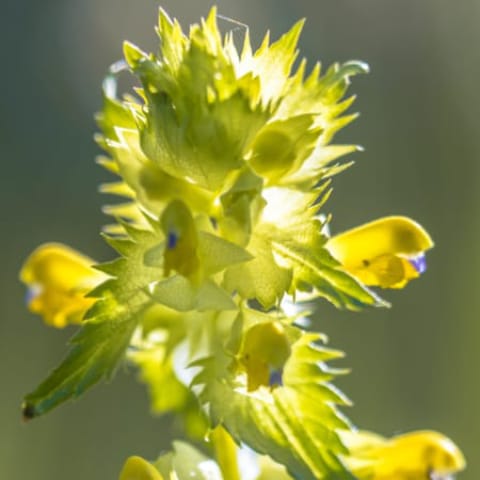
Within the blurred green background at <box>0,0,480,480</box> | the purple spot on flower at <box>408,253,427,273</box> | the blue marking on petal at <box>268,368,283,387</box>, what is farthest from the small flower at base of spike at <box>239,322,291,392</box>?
the blurred green background at <box>0,0,480,480</box>

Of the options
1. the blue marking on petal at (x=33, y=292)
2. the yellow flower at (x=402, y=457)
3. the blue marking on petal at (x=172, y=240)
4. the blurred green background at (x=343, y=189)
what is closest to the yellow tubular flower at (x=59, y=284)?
the blue marking on petal at (x=33, y=292)

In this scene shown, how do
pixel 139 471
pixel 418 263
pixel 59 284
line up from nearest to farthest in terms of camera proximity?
pixel 139 471 < pixel 418 263 < pixel 59 284

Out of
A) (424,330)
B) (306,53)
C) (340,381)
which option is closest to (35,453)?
(340,381)

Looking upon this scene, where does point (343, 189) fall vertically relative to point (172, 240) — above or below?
above

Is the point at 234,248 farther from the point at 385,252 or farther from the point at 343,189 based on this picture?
the point at 343,189

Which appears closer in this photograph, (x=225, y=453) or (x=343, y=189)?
(x=225, y=453)

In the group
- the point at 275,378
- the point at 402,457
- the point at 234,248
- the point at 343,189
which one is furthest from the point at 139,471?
the point at 343,189
